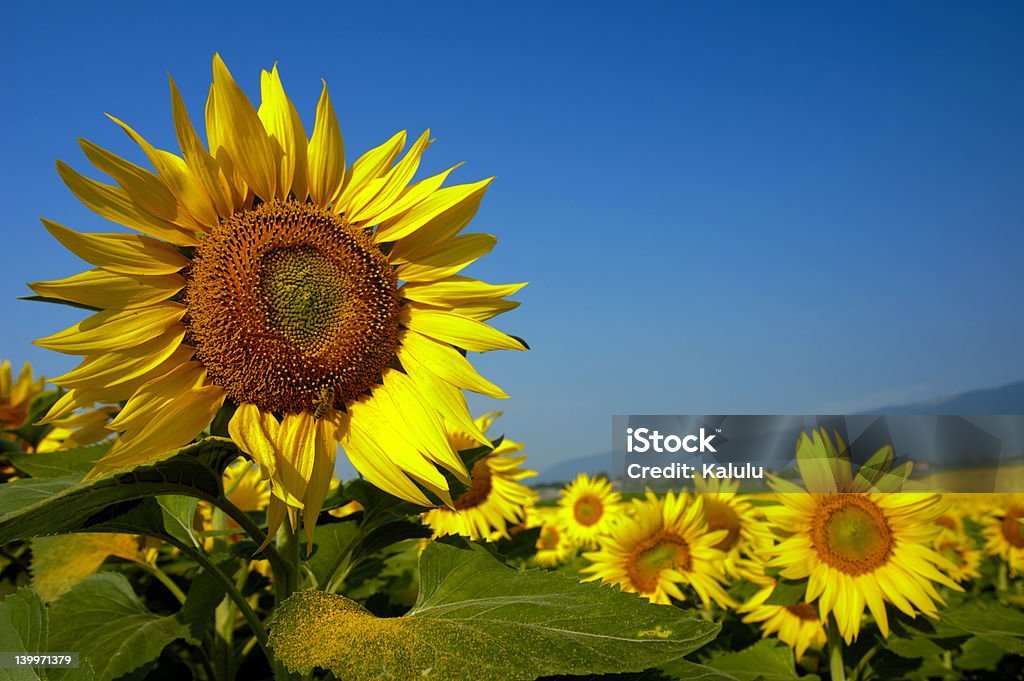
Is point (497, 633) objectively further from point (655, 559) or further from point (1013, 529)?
point (1013, 529)

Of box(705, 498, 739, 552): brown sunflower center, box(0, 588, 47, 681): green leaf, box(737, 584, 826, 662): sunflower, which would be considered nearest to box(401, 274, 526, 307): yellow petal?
box(0, 588, 47, 681): green leaf

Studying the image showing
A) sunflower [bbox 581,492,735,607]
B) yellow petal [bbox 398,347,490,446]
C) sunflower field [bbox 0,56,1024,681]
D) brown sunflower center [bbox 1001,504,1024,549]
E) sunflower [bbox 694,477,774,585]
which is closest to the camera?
sunflower field [bbox 0,56,1024,681]

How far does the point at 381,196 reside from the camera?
204 cm

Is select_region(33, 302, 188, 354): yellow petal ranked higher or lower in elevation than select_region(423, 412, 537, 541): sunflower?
higher

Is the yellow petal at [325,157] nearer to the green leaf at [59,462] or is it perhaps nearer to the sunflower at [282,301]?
the sunflower at [282,301]

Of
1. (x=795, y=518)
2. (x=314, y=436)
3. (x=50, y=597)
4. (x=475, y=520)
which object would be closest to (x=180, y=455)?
(x=314, y=436)

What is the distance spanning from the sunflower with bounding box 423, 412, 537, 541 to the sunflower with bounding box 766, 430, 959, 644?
1.53m

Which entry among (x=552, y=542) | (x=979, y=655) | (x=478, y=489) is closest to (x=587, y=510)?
(x=552, y=542)

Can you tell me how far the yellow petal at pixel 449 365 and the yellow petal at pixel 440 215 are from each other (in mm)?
259

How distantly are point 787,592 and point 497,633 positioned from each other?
6.87ft

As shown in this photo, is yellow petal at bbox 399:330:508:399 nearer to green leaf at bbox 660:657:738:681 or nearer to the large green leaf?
green leaf at bbox 660:657:738:681

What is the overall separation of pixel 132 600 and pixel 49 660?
57 cm

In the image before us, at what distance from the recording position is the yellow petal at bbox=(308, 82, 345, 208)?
1923 millimetres

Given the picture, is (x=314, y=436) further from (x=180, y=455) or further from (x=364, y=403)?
(x=180, y=455)
